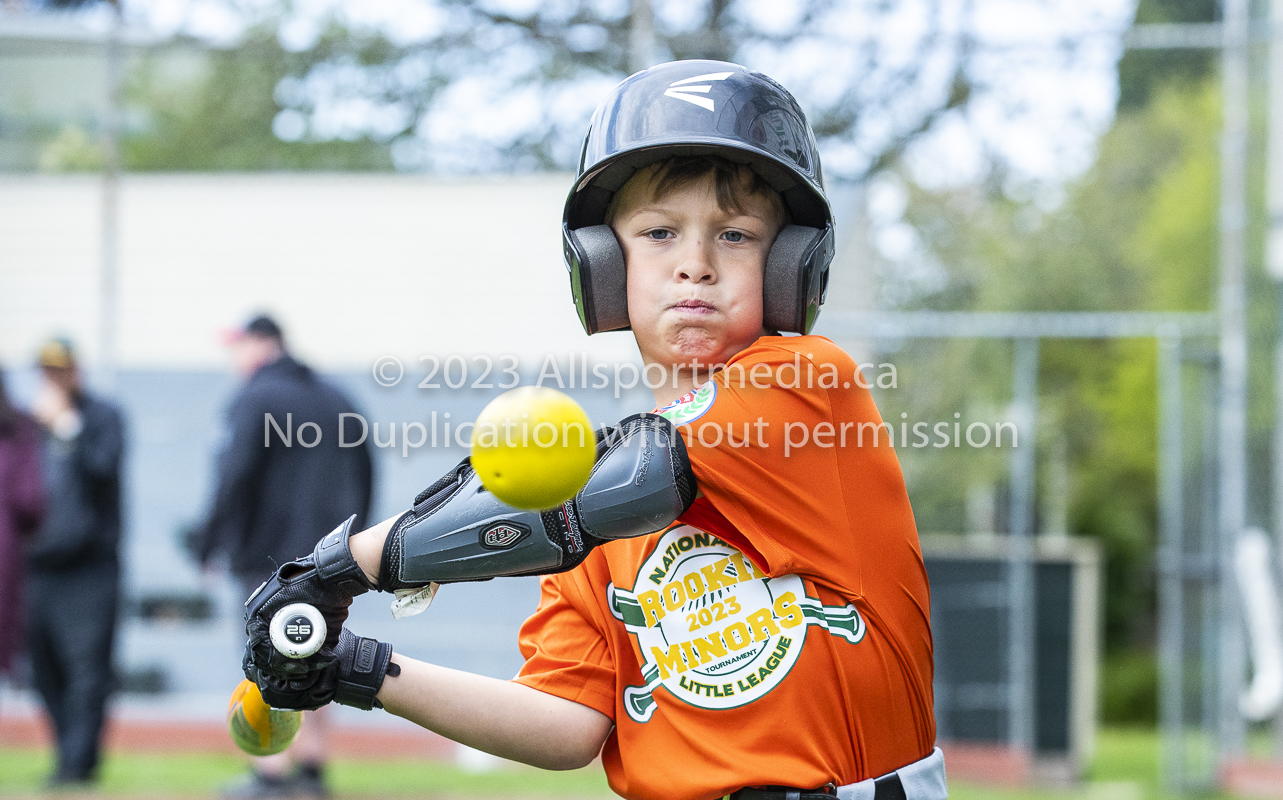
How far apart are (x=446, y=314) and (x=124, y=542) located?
275 cm

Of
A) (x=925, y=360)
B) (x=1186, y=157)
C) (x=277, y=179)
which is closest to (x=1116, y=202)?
(x=1186, y=157)

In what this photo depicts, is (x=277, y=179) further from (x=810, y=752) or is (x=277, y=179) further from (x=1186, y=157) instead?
(x=1186, y=157)

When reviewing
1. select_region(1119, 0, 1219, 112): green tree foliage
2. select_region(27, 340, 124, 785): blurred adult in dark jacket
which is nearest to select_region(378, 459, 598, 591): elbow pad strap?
select_region(27, 340, 124, 785): blurred adult in dark jacket

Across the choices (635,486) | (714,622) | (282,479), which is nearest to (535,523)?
(635,486)

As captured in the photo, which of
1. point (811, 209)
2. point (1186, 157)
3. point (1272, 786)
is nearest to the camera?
point (811, 209)

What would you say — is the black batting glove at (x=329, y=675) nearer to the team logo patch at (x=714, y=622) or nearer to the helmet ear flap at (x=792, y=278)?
the team logo patch at (x=714, y=622)

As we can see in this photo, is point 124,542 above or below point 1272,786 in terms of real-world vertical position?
above

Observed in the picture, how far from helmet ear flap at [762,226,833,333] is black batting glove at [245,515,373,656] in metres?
0.82

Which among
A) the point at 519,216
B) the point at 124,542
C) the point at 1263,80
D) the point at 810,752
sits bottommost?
the point at 124,542

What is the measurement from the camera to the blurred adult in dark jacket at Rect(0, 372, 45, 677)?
7512 millimetres

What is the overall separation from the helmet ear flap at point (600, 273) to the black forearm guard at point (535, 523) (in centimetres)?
54

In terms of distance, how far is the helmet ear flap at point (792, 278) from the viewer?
2.19 meters

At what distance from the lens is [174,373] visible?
9375 mm

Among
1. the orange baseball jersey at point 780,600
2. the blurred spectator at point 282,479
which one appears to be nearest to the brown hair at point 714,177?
the orange baseball jersey at point 780,600
